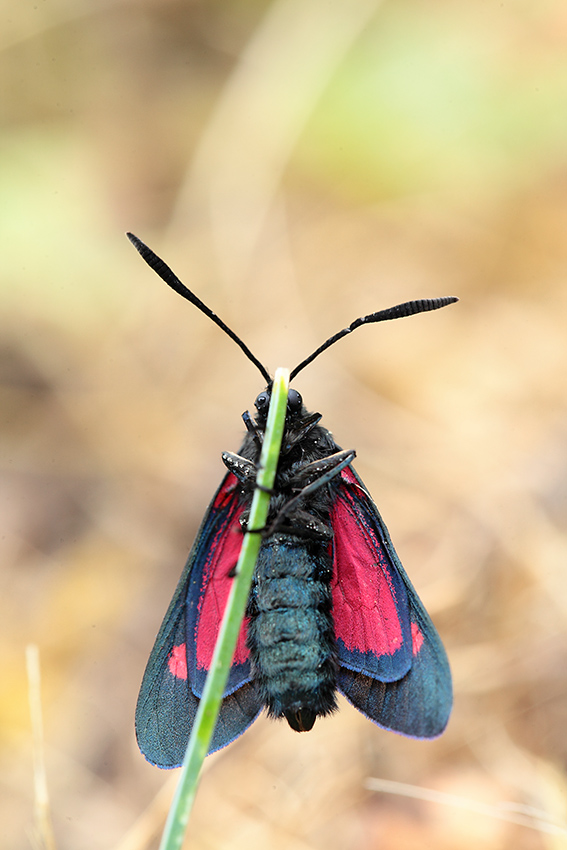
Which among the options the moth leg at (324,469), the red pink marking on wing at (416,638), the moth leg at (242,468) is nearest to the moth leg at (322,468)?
the moth leg at (324,469)

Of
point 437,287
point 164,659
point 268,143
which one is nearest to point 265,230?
point 268,143


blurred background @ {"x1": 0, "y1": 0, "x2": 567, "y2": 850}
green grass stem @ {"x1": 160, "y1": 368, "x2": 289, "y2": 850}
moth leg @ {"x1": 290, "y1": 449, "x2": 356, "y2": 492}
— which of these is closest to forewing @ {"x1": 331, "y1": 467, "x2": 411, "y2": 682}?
moth leg @ {"x1": 290, "y1": 449, "x2": 356, "y2": 492}

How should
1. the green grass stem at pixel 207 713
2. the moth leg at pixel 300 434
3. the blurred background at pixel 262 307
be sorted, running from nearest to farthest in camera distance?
the green grass stem at pixel 207 713, the moth leg at pixel 300 434, the blurred background at pixel 262 307

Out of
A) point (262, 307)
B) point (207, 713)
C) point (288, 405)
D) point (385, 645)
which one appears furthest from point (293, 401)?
point (262, 307)

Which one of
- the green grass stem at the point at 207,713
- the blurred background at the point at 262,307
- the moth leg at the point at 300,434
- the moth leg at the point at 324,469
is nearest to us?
the green grass stem at the point at 207,713

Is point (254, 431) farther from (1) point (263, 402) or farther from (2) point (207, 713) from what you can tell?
(2) point (207, 713)

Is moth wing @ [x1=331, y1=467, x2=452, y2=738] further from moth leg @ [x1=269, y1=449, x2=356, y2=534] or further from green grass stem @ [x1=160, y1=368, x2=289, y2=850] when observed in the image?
green grass stem @ [x1=160, y1=368, x2=289, y2=850]

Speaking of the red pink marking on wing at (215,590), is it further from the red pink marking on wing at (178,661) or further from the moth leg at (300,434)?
the moth leg at (300,434)

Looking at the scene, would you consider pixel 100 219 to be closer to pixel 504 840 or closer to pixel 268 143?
pixel 268 143
